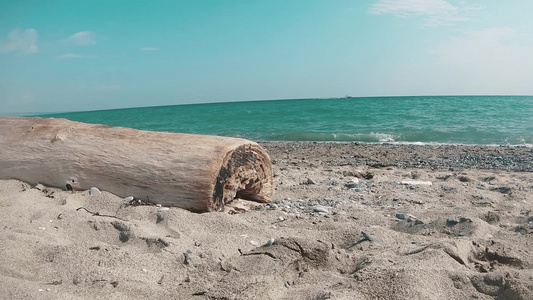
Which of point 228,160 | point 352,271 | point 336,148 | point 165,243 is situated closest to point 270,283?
point 352,271

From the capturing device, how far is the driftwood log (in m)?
3.39

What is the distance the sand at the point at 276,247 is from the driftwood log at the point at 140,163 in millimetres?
154

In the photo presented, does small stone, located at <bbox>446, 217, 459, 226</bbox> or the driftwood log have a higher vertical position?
the driftwood log

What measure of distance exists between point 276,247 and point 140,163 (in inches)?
66.4

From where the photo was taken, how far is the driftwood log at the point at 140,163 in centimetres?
339

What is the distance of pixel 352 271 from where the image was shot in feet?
7.62

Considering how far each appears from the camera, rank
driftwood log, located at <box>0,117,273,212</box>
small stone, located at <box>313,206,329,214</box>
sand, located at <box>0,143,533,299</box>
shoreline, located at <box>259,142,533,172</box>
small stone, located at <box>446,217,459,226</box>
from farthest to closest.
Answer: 1. shoreline, located at <box>259,142,533,172</box>
2. small stone, located at <box>313,206,329,214</box>
3. driftwood log, located at <box>0,117,273,212</box>
4. small stone, located at <box>446,217,459,226</box>
5. sand, located at <box>0,143,533,299</box>

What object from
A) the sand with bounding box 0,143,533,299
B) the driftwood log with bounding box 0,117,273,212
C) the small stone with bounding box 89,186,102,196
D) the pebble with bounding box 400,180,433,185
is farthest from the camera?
the pebble with bounding box 400,180,433,185

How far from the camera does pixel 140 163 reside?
3.54m

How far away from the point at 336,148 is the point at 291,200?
246 inches

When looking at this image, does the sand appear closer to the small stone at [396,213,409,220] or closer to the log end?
the small stone at [396,213,409,220]

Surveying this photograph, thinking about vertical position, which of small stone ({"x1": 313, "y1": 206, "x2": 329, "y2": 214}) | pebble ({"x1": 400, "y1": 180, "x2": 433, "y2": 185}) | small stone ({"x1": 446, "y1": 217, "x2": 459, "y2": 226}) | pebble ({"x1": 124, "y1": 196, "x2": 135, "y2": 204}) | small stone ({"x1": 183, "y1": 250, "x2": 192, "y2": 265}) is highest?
pebble ({"x1": 124, "y1": 196, "x2": 135, "y2": 204})

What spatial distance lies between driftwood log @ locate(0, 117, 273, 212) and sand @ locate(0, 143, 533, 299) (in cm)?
15

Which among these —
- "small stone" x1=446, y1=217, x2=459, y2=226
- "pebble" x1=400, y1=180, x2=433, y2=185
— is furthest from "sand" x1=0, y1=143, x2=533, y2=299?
"pebble" x1=400, y1=180, x2=433, y2=185
